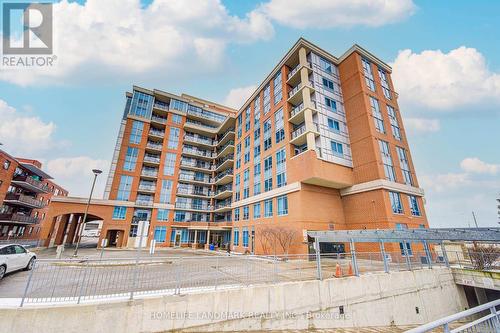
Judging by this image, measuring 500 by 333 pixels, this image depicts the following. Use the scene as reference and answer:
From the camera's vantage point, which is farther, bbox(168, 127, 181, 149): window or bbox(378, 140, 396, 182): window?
bbox(168, 127, 181, 149): window

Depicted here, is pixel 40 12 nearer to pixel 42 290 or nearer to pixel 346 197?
pixel 42 290

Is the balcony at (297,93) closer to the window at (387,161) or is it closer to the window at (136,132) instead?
the window at (387,161)

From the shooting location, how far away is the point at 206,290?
25.6 ft

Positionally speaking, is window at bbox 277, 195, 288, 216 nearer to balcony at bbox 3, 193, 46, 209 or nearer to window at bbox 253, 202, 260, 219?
window at bbox 253, 202, 260, 219

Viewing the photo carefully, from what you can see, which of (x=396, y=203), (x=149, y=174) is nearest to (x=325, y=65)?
(x=396, y=203)

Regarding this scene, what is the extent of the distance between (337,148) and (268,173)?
9.43 metres

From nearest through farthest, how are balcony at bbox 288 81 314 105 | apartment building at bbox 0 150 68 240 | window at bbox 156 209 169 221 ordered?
1. balcony at bbox 288 81 314 105
2. apartment building at bbox 0 150 68 240
3. window at bbox 156 209 169 221

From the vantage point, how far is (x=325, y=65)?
29438 mm

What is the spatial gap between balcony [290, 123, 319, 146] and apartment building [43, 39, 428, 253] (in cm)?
16

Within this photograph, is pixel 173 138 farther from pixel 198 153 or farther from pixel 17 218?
pixel 17 218

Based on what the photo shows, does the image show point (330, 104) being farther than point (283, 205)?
Yes

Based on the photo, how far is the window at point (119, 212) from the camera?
34.3m

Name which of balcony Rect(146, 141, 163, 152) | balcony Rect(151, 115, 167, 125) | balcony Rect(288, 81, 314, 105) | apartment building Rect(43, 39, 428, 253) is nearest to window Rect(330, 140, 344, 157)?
apartment building Rect(43, 39, 428, 253)

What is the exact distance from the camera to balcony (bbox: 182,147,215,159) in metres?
44.0
